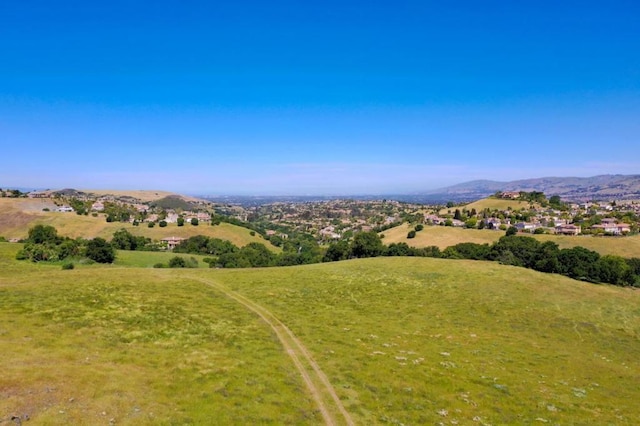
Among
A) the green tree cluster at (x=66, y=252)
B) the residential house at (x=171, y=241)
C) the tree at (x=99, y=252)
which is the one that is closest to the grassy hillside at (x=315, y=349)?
the green tree cluster at (x=66, y=252)

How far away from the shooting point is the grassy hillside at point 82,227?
14788 cm

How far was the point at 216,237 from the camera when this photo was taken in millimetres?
163500

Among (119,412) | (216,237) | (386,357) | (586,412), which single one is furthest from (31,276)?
(216,237)

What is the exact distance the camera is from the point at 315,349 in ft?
103

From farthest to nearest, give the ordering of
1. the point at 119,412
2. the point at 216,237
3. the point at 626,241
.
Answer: the point at 216,237 < the point at 626,241 < the point at 119,412

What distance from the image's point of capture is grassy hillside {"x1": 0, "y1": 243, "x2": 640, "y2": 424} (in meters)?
20.8

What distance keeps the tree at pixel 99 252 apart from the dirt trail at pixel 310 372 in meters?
59.7

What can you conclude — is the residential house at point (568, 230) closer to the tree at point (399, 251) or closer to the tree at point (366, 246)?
the tree at point (399, 251)

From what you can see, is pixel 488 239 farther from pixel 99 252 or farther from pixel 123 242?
pixel 123 242

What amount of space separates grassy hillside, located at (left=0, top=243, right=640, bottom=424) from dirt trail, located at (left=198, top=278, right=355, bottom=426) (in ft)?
1.72

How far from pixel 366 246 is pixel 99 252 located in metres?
64.5

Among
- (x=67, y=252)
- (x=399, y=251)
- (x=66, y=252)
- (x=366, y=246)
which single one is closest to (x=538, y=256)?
(x=399, y=251)

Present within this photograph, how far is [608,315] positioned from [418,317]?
24749 mm

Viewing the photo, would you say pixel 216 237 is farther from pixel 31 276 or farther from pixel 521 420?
pixel 521 420
